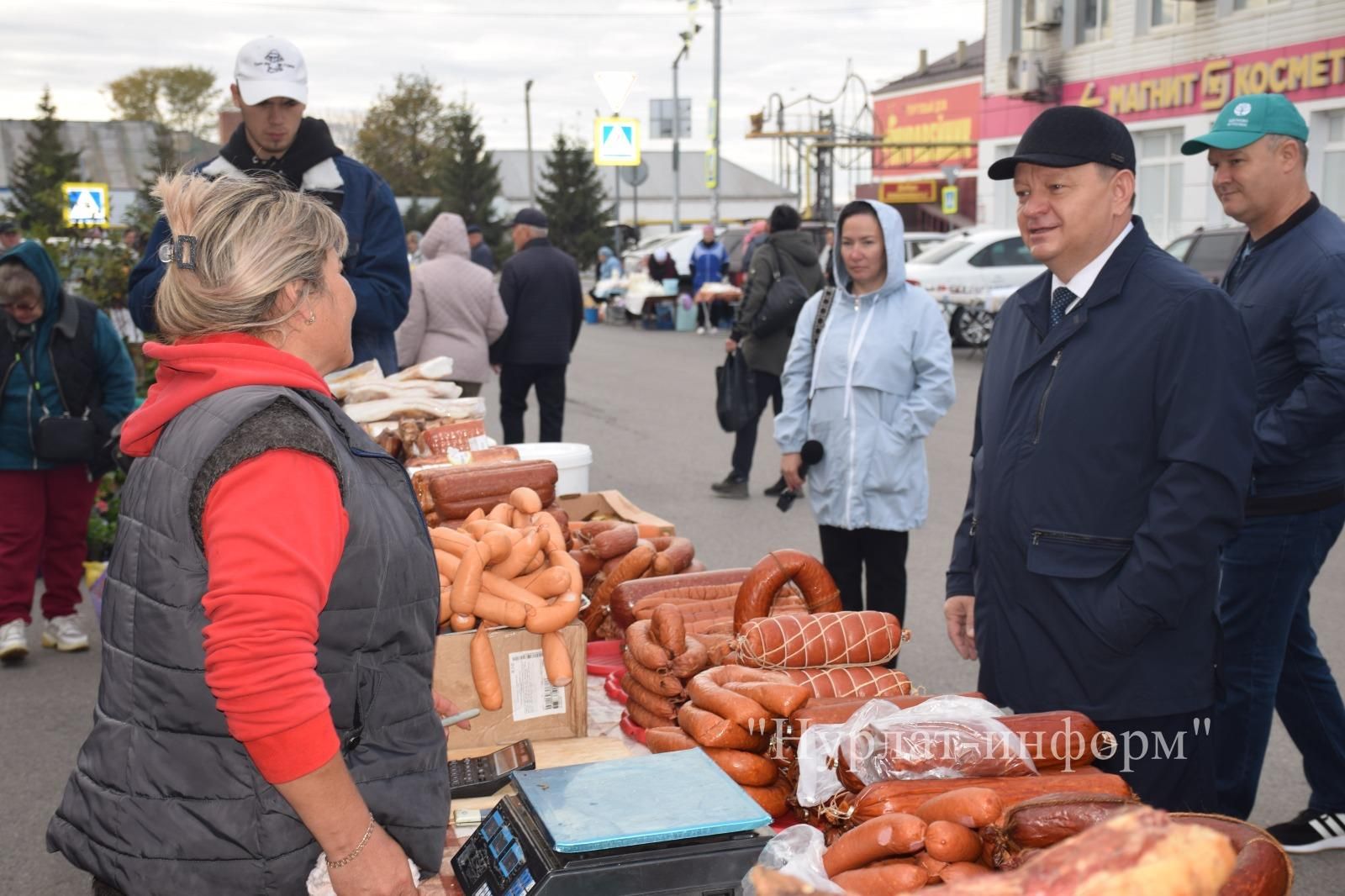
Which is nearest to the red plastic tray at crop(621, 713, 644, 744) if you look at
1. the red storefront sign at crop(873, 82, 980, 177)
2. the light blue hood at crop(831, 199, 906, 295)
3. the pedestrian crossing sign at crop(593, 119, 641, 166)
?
the light blue hood at crop(831, 199, 906, 295)

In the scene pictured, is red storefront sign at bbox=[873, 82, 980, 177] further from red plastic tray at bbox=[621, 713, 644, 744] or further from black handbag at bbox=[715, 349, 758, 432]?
red plastic tray at bbox=[621, 713, 644, 744]

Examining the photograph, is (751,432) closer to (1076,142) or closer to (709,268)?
(1076,142)

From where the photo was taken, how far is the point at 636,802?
2.44 metres

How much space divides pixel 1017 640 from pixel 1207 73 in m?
23.3

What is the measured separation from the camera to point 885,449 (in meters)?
5.21

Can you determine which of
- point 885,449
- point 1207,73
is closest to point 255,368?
point 885,449

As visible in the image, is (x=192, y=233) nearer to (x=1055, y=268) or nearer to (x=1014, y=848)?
(x=1014, y=848)

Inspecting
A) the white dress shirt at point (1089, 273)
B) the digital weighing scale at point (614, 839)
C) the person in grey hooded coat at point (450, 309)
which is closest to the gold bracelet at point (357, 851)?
the digital weighing scale at point (614, 839)

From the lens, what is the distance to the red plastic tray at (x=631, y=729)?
11.8 feet

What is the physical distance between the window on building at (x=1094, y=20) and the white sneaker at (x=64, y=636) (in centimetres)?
2517

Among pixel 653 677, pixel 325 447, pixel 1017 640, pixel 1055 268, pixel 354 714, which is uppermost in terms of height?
pixel 1055 268

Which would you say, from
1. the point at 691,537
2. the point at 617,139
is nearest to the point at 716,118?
the point at 617,139

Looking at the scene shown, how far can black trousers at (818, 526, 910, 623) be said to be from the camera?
5285 mm

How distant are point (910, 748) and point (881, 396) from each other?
2.85 m
